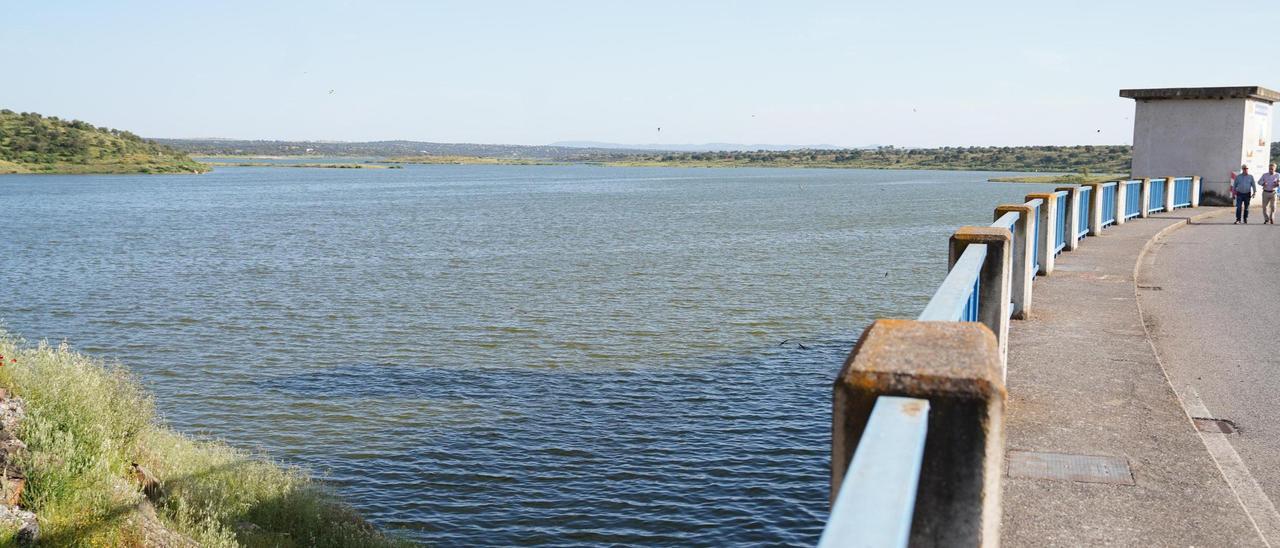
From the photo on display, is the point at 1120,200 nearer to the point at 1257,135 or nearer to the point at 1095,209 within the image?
the point at 1095,209

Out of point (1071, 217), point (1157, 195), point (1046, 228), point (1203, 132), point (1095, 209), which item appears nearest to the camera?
point (1046, 228)

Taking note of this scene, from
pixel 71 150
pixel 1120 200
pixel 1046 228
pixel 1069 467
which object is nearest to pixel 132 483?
pixel 1069 467

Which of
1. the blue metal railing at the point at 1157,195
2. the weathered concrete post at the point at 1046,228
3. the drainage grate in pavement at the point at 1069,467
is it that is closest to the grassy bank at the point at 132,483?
the drainage grate in pavement at the point at 1069,467

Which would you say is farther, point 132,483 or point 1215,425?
point 132,483

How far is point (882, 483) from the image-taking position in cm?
214

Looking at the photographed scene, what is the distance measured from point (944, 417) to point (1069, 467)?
137 inches

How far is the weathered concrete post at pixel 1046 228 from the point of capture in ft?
40.3

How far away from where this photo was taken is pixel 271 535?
10.7 meters

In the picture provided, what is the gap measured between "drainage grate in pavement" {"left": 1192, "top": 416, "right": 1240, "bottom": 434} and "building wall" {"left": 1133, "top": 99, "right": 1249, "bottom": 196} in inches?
943

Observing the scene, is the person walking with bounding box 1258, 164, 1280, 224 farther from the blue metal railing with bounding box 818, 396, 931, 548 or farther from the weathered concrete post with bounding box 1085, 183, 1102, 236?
the blue metal railing with bounding box 818, 396, 931, 548

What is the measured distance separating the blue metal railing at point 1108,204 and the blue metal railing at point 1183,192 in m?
6.55

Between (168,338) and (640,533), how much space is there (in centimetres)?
1403

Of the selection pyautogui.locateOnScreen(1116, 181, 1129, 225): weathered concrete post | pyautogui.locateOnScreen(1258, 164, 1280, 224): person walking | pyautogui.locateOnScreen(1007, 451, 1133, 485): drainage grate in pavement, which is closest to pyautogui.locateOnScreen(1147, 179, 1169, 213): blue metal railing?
pyautogui.locateOnScreen(1258, 164, 1280, 224): person walking

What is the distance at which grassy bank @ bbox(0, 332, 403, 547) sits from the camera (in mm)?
9992
